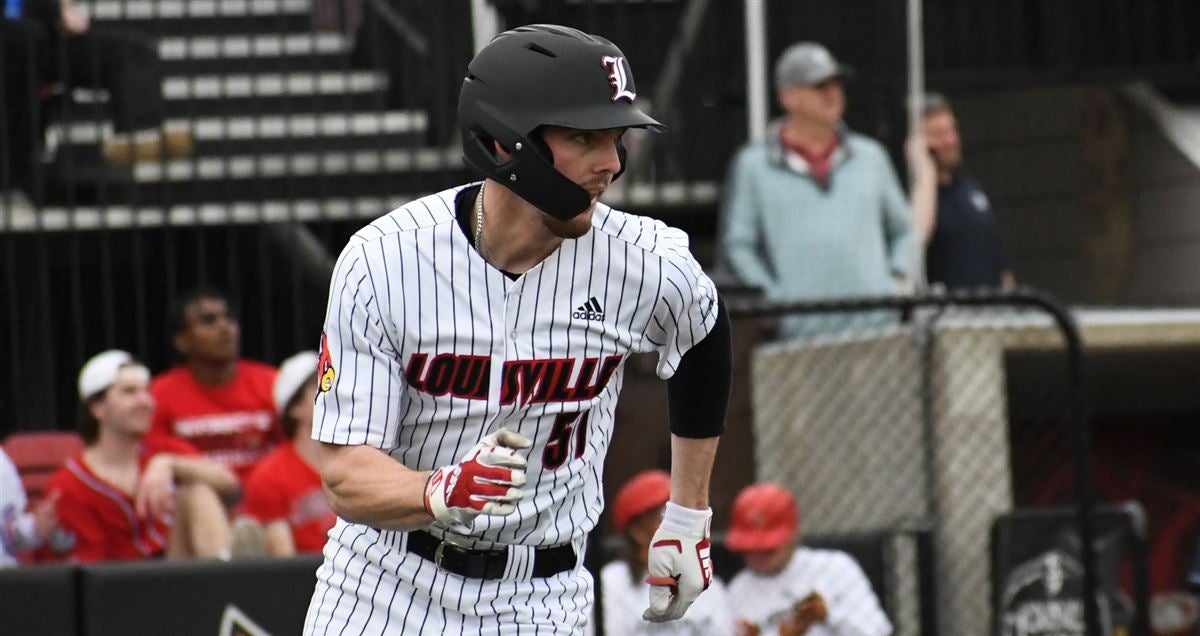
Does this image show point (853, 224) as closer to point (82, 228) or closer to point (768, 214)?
point (768, 214)

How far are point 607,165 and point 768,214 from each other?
514 centimetres

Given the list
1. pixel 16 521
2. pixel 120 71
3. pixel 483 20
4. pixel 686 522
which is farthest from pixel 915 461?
A: pixel 686 522

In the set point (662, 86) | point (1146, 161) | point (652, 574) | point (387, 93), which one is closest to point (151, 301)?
point (387, 93)

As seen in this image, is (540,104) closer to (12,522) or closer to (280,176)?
(12,522)

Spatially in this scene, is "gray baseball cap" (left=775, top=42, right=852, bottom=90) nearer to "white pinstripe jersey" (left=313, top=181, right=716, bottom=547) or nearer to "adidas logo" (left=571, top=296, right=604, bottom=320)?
"white pinstripe jersey" (left=313, top=181, right=716, bottom=547)

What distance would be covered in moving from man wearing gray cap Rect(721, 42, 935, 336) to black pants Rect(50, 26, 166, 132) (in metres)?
2.70

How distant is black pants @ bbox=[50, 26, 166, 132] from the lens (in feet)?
29.7

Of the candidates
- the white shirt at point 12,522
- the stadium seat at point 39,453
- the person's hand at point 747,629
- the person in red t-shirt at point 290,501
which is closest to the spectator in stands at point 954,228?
the person's hand at point 747,629

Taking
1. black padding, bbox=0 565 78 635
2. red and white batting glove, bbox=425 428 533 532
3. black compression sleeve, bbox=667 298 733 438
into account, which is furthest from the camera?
black padding, bbox=0 565 78 635

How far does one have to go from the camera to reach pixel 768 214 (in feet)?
30.0

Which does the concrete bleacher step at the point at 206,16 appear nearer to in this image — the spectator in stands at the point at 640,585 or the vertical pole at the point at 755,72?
the vertical pole at the point at 755,72

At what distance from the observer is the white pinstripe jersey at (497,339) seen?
400 cm

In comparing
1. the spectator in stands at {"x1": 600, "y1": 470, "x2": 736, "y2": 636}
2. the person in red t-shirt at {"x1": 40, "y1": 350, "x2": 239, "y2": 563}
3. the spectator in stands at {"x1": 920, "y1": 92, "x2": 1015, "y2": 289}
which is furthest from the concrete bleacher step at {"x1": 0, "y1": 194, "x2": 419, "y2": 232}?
the spectator in stands at {"x1": 920, "y1": 92, "x2": 1015, "y2": 289}

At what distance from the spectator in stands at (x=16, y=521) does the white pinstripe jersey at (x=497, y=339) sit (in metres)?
3.91
